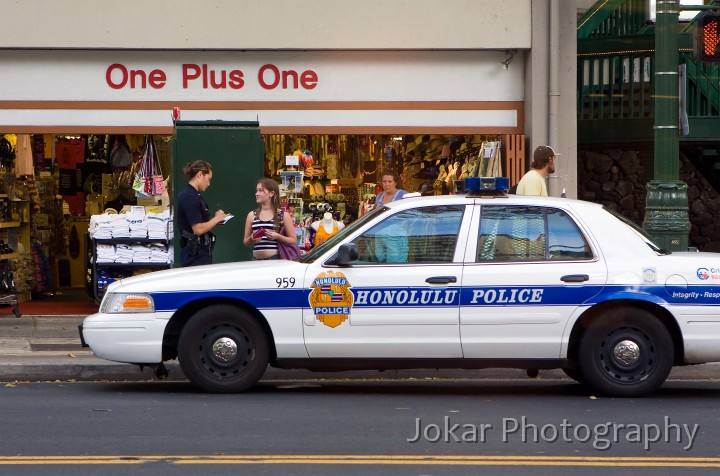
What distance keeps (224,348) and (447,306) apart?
68.7 inches

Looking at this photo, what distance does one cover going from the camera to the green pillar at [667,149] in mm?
11352

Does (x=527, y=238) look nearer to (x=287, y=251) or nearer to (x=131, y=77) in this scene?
(x=287, y=251)

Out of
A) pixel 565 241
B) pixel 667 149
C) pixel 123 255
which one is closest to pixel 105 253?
pixel 123 255

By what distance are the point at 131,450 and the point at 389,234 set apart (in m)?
2.96

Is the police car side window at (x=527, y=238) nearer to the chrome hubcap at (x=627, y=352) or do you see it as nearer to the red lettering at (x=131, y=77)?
the chrome hubcap at (x=627, y=352)

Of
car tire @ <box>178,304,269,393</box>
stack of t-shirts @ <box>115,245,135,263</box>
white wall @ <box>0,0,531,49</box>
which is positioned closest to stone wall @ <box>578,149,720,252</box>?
white wall @ <box>0,0,531,49</box>

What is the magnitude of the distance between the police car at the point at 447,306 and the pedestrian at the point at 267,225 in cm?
178

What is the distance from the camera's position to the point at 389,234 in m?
9.44

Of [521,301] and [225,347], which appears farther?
[225,347]

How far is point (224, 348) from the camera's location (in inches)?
369

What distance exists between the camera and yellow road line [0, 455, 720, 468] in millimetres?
6980

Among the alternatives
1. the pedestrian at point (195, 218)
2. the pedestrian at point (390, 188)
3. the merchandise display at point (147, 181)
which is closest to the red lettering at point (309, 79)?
the merchandise display at point (147, 181)

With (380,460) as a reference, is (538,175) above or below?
above

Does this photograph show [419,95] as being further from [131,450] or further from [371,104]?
[131,450]
